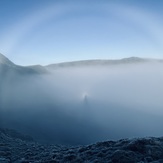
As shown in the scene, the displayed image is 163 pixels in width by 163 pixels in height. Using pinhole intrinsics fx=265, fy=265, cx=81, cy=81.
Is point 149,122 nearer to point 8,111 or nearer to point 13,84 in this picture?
point 8,111

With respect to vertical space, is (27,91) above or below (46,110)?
above

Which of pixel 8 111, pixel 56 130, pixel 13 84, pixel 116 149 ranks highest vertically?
pixel 13 84

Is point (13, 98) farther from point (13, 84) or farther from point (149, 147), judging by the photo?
point (149, 147)

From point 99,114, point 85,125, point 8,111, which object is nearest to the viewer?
point 8,111

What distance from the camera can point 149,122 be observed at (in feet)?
518

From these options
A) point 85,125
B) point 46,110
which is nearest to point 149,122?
point 85,125

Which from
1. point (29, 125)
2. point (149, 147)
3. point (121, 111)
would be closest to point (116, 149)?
point (149, 147)

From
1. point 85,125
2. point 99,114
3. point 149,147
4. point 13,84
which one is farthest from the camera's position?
point 13,84

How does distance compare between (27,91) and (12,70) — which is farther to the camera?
(12,70)

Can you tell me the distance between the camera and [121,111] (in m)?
178

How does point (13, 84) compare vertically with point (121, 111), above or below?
above

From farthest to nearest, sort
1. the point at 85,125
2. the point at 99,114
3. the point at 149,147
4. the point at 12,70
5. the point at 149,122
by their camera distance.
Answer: the point at 12,70, the point at 99,114, the point at 149,122, the point at 85,125, the point at 149,147

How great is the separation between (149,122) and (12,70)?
107m

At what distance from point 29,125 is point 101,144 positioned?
10020 cm
